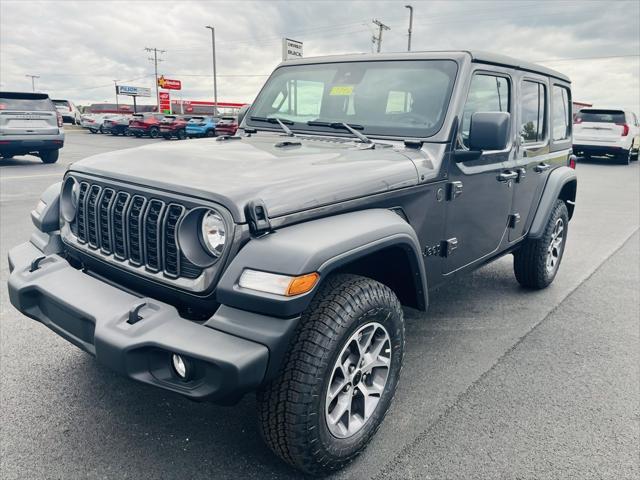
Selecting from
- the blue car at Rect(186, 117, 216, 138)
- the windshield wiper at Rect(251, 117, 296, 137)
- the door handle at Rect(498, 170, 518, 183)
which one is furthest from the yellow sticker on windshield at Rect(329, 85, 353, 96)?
the blue car at Rect(186, 117, 216, 138)

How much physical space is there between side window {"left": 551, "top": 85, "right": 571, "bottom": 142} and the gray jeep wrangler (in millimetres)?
1030

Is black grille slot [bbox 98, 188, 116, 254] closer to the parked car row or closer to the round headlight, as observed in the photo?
the round headlight

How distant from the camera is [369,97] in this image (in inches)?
135

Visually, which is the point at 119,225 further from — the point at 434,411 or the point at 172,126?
the point at 172,126

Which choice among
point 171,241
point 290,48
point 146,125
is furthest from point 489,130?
point 146,125

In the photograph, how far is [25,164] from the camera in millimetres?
13773

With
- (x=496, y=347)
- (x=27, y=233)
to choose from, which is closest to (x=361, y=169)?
(x=496, y=347)

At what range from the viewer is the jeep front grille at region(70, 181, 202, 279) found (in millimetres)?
2260

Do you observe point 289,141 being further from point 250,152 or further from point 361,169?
point 361,169

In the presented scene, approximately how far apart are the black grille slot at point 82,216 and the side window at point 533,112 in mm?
3011

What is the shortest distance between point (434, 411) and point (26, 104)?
1335cm

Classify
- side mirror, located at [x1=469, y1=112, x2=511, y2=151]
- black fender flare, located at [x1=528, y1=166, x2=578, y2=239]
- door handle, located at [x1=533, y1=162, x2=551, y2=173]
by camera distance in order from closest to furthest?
side mirror, located at [x1=469, y1=112, x2=511, y2=151], door handle, located at [x1=533, y1=162, x2=551, y2=173], black fender flare, located at [x1=528, y1=166, x2=578, y2=239]

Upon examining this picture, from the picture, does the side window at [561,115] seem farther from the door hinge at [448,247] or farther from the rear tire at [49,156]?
the rear tire at [49,156]

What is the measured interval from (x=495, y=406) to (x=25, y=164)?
1408 centimetres
